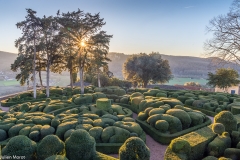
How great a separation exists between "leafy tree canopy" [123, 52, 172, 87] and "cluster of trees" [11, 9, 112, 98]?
9.35 meters

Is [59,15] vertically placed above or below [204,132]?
above

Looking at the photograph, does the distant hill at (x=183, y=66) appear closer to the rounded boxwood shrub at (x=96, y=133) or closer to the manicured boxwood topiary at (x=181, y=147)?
the rounded boxwood shrub at (x=96, y=133)

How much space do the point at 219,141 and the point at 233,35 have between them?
72.0 feet

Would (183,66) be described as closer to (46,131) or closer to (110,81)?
(110,81)

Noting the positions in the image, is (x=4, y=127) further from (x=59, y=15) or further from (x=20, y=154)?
(x=59, y=15)

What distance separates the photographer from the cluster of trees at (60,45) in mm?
24188

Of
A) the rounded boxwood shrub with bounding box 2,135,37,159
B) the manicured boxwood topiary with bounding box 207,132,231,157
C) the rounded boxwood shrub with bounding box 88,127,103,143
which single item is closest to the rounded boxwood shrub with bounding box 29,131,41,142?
the rounded boxwood shrub with bounding box 88,127,103,143

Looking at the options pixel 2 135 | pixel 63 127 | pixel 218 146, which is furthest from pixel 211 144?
pixel 2 135

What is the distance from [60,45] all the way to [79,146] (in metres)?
22.3

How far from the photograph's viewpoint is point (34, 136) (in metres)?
10.2

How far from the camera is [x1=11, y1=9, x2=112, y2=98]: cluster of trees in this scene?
79.4 feet

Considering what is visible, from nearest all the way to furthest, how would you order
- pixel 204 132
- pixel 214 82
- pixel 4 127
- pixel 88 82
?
pixel 204 132, pixel 4 127, pixel 214 82, pixel 88 82

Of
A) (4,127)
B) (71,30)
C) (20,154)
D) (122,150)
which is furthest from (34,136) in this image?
(71,30)

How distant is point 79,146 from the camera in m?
7.21
